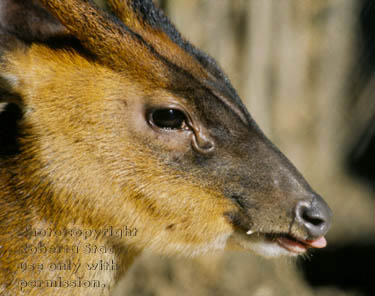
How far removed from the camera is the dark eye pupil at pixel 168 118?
3432 millimetres

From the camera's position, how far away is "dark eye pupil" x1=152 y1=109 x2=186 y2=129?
343cm

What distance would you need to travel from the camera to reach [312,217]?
11.4 feet

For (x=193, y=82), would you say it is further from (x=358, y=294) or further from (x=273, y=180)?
(x=358, y=294)

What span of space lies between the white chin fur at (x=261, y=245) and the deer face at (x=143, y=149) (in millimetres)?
14

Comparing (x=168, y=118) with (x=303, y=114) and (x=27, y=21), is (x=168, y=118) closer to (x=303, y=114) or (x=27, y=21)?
(x=27, y=21)

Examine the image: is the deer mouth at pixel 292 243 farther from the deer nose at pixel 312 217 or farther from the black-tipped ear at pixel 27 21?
the black-tipped ear at pixel 27 21

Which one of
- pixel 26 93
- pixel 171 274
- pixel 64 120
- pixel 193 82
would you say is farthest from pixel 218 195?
pixel 171 274

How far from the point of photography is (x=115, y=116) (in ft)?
11.1

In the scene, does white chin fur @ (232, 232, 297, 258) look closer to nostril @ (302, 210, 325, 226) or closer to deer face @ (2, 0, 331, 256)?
deer face @ (2, 0, 331, 256)

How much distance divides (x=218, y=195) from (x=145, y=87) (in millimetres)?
740

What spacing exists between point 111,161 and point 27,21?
35.4 inches

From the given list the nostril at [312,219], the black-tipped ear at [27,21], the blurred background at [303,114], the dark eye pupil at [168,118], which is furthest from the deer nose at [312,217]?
the blurred background at [303,114]

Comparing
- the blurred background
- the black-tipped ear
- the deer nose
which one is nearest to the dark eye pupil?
the black-tipped ear

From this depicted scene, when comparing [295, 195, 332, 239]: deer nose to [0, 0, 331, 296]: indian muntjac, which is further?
[295, 195, 332, 239]: deer nose
